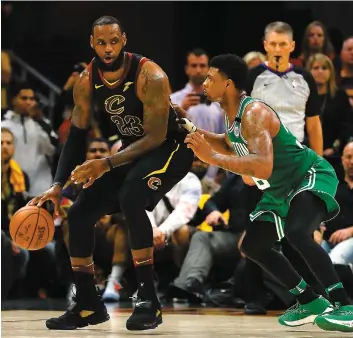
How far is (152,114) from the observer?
212 inches

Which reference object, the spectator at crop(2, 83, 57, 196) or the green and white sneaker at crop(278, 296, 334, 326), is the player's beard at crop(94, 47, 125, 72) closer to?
the green and white sneaker at crop(278, 296, 334, 326)

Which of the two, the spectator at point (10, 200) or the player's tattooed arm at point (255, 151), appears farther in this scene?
the spectator at point (10, 200)

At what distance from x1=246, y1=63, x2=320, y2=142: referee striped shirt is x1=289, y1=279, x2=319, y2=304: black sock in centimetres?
160

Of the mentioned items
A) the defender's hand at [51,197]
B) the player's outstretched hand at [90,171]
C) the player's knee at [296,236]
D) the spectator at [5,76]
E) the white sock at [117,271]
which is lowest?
the white sock at [117,271]

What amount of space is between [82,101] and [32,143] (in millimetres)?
3394

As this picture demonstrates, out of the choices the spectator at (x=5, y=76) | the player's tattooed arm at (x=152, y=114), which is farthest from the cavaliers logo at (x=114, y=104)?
the spectator at (x=5, y=76)

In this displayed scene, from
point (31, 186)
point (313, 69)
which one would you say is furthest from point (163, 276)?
point (313, 69)

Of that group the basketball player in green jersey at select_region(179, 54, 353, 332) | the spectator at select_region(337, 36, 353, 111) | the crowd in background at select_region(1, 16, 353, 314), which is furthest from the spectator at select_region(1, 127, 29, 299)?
the spectator at select_region(337, 36, 353, 111)

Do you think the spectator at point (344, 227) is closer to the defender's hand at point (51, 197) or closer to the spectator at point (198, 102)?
the spectator at point (198, 102)

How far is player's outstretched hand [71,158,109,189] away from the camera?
520 centimetres

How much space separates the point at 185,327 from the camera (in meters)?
5.60

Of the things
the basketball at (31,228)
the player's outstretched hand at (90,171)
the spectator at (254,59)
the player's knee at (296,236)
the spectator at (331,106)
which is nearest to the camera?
the player's knee at (296,236)

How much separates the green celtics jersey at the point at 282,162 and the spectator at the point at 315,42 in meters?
3.29

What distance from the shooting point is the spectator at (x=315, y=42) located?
8.56m
